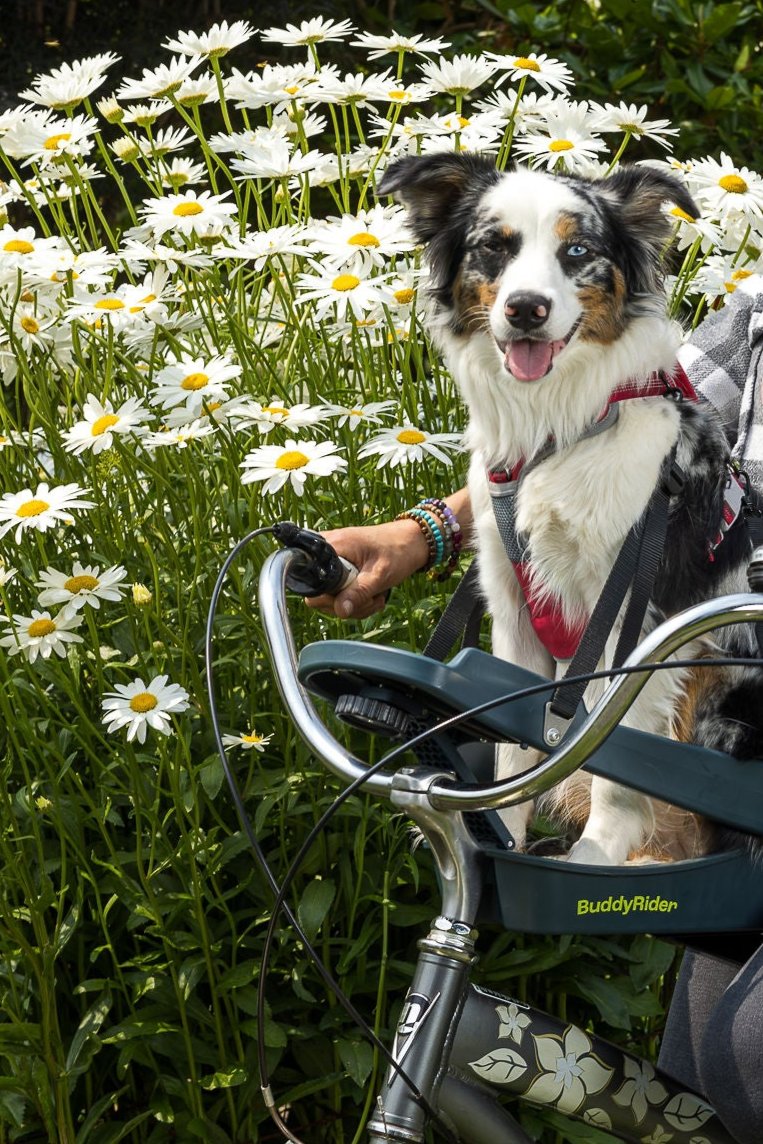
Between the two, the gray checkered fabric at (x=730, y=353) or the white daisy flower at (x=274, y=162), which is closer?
the gray checkered fabric at (x=730, y=353)

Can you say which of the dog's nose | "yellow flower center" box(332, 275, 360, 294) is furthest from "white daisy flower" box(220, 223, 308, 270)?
the dog's nose

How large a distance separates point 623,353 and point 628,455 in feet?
0.60

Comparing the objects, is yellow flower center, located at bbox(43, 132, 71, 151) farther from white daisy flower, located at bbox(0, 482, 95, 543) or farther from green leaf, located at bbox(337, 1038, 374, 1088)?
green leaf, located at bbox(337, 1038, 374, 1088)

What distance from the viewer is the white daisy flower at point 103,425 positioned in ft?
7.11

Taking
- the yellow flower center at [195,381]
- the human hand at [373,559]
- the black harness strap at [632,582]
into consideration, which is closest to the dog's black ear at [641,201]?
the black harness strap at [632,582]

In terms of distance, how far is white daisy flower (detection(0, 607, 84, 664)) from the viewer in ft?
6.71

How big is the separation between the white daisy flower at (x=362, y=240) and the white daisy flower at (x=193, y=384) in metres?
0.26

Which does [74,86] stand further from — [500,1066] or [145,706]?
[500,1066]

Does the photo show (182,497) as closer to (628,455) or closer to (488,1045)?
(628,455)

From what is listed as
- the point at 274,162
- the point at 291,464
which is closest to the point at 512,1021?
the point at 291,464

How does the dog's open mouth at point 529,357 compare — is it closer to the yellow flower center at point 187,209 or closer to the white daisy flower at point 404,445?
the white daisy flower at point 404,445

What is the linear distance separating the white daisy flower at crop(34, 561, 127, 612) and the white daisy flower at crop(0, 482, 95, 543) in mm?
80

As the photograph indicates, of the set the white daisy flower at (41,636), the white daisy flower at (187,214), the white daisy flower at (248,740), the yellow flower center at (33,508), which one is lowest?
the white daisy flower at (248,740)

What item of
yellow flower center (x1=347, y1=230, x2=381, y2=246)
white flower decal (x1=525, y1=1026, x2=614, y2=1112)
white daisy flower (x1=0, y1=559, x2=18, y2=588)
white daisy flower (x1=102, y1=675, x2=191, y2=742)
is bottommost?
white flower decal (x1=525, y1=1026, x2=614, y2=1112)
